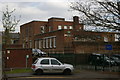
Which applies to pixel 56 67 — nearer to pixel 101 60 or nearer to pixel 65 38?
pixel 101 60

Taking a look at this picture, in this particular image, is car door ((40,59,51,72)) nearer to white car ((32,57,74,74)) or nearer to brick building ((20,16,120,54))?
white car ((32,57,74,74))

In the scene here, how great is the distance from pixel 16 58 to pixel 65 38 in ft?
64.4

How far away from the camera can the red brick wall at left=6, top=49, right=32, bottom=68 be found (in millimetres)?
30319

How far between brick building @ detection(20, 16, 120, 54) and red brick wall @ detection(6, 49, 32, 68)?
6713 millimetres

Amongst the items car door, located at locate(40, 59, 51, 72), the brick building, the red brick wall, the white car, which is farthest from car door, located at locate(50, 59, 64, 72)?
the red brick wall

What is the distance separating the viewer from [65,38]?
48906mm

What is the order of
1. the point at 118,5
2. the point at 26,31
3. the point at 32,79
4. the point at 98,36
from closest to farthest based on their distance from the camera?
1. the point at 32,79
2. the point at 118,5
3. the point at 98,36
4. the point at 26,31

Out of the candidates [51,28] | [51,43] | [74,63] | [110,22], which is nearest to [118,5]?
[110,22]

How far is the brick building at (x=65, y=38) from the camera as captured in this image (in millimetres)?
26109

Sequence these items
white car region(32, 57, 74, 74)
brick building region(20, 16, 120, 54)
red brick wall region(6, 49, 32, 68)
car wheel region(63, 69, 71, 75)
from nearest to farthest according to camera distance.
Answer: white car region(32, 57, 74, 74), car wheel region(63, 69, 71, 75), brick building region(20, 16, 120, 54), red brick wall region(6, 49, 32, 68)

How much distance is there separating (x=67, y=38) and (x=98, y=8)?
2659 centimetres

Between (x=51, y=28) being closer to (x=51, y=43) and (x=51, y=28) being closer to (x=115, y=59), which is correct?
Result: (x=51, y=43)

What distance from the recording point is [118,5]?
21359mm

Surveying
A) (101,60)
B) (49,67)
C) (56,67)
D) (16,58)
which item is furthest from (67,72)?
(16,58)
